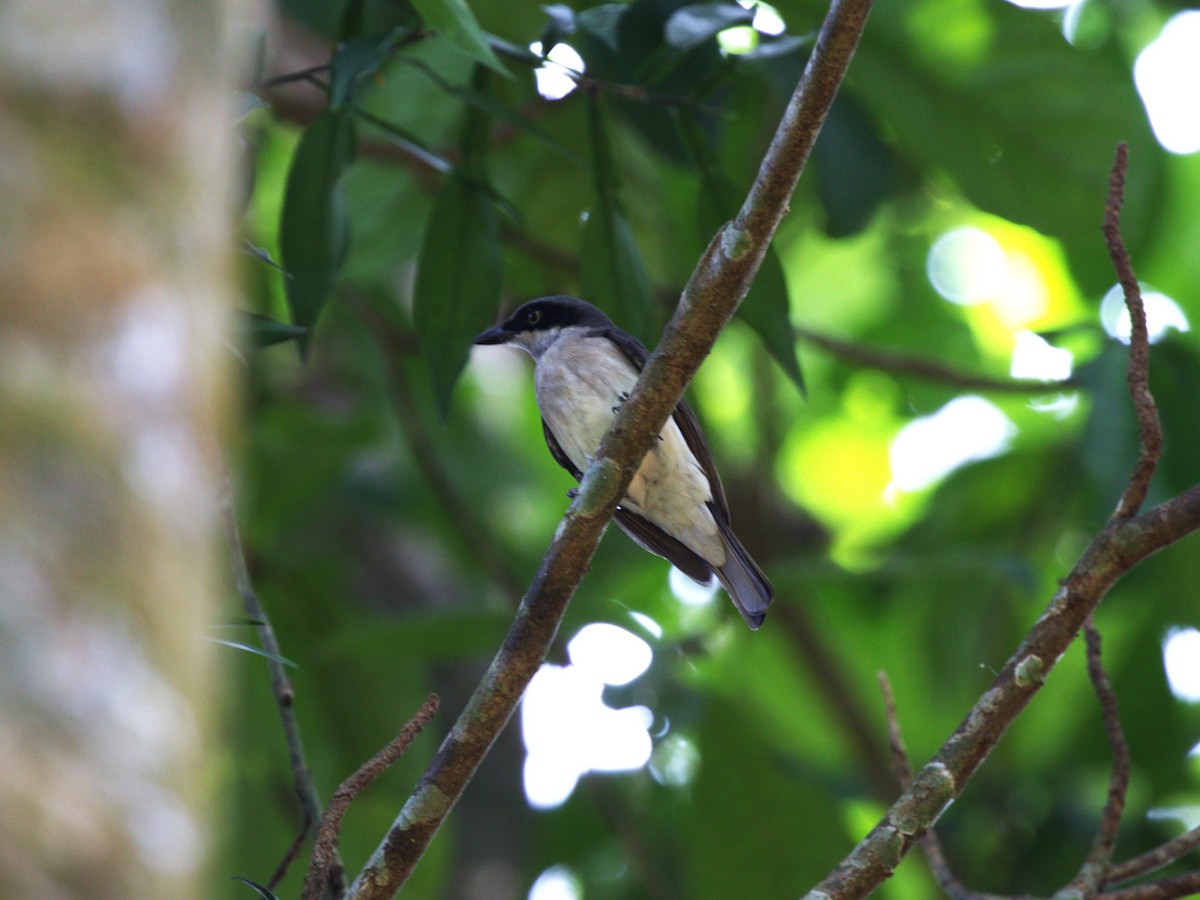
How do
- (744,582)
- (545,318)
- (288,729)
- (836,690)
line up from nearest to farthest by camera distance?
1. (288,729)
2. (744,582)
3. (545,318)
4. (836,690)

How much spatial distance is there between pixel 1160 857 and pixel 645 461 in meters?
2.50

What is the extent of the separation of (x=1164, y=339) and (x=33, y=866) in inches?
165

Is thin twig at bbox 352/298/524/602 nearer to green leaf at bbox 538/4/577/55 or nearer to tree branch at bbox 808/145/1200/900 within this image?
green leaf at bbox 538/4/577/55

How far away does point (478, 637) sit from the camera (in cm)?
467

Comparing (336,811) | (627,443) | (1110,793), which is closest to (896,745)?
(1110,793)

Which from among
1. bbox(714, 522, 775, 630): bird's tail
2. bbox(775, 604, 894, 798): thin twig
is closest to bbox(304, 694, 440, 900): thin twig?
bbox(714, 522, 775, 630): bird's tail

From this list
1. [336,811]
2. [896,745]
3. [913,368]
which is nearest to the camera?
[336,811]

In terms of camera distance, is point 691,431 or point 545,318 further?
point 545,318

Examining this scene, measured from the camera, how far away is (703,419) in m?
5.26

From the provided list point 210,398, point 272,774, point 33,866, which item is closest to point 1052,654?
point 210,398

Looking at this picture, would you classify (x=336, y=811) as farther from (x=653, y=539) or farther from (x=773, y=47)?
(x=653, y=539)

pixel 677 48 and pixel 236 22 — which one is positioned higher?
pixel 677 48

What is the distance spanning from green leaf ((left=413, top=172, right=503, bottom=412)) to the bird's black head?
1551mm

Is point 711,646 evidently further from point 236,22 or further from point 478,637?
point 236,22
